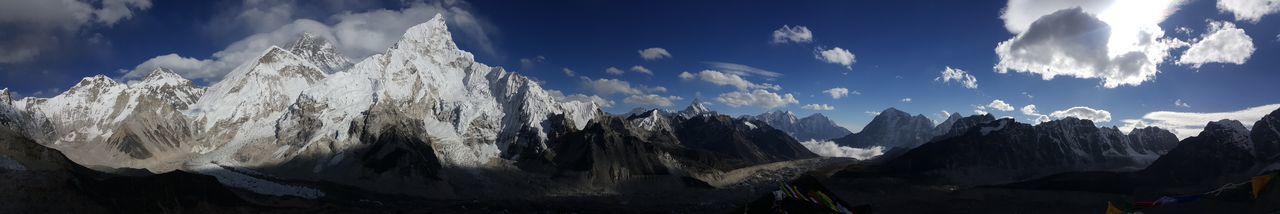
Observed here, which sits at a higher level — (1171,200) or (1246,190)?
(1246,190)

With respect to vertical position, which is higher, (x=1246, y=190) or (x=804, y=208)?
(x=1246, y=190)

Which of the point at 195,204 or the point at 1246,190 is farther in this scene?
the point at 1246,190

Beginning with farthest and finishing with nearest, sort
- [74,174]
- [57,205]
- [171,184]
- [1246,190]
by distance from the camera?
[1246,190], [171,184], [74,174], [57,205]

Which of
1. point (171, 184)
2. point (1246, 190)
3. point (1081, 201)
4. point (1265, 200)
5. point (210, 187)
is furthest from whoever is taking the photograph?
point (1081, 201)

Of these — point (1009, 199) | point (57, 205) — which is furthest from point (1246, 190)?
point (57, 205)

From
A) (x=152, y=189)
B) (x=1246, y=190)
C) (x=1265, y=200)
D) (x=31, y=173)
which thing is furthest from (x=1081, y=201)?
(x=31, y=173)

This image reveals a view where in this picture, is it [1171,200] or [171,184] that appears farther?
[171,184]

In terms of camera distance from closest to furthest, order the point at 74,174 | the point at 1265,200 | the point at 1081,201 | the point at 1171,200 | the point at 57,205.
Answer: the point at 1171,200 < the point at 57,205 < the point at 74,174 < the point at 1265,200 < the point at 1081,201

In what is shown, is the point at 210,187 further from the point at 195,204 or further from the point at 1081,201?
the point at 1081,201

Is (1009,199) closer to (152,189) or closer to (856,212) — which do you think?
(856,212)
